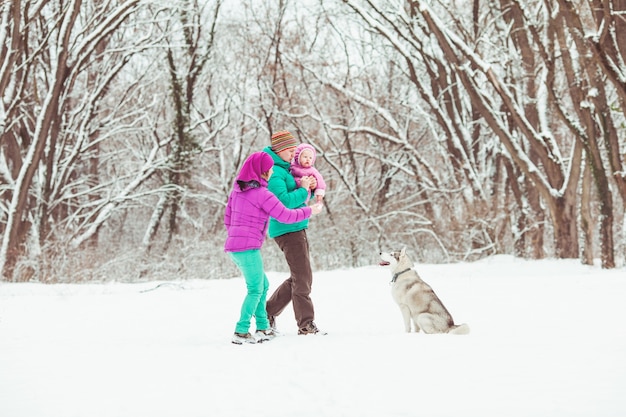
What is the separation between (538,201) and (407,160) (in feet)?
14.3

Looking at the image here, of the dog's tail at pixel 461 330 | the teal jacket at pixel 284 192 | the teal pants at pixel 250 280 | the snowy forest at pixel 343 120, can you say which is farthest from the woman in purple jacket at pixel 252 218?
the snowy forest at pixel 343 120

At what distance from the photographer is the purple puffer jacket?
15.6ft

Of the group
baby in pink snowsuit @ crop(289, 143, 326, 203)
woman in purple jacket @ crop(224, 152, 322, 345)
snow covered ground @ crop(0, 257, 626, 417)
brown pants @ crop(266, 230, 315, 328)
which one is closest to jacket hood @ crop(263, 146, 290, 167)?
baby in pink snowsuit @ crop(289, 143, 326, 203)

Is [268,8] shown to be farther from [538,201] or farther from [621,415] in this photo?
[621,415]

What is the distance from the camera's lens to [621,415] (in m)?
2.75

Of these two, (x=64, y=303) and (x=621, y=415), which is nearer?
(x=621, y=415)

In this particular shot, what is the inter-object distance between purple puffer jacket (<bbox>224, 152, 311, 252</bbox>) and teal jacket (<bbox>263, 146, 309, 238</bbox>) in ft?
0.49

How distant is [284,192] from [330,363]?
163 cm

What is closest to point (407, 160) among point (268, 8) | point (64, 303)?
point (268, 8)

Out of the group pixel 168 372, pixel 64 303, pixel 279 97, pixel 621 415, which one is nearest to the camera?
pixel 621 415

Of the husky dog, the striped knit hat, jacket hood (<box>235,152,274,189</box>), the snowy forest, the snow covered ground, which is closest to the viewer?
the snow covered ground

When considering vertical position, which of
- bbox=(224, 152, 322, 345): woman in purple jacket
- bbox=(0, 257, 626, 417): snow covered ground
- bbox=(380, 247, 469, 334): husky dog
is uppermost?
bbox=(224, 152, 322, 345): woman in purple jacket

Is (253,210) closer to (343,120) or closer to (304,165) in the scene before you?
(304,165)

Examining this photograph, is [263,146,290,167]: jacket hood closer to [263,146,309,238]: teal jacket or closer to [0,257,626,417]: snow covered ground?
[263,146,309,238]: teal jacket
